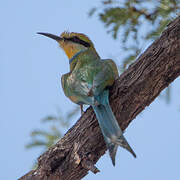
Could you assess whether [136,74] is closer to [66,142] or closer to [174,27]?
[174,27]

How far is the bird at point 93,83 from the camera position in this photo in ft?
8.95

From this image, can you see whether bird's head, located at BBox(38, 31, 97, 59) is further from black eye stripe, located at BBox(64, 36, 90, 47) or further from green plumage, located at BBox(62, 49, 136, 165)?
green plumage, located at BBox(62, 49, 136, 165)

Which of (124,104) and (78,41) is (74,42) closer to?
(78,41)

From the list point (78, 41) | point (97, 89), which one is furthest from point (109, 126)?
point (78, 41)

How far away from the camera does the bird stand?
2729mm

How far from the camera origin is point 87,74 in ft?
11.3

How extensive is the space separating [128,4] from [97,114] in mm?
1510

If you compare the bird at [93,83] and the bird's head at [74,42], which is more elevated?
the bird's head at [74,42]

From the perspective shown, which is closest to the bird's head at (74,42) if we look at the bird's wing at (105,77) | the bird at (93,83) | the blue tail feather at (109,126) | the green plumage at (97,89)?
the bird at (93,83)

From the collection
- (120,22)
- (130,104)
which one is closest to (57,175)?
(130,104)

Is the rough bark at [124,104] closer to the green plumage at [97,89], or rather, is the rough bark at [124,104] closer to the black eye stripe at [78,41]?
the green plumage at [97,89]

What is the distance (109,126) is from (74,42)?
7.06 feet

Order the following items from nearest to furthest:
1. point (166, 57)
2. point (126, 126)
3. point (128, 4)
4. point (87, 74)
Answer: point (166, 57) → point (126, 126) → point (87, 74) → point (128, 4)

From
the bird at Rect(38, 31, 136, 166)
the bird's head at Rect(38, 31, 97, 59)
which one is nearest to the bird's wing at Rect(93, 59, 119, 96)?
the bird at Rect(38, 31, 136, 166)
